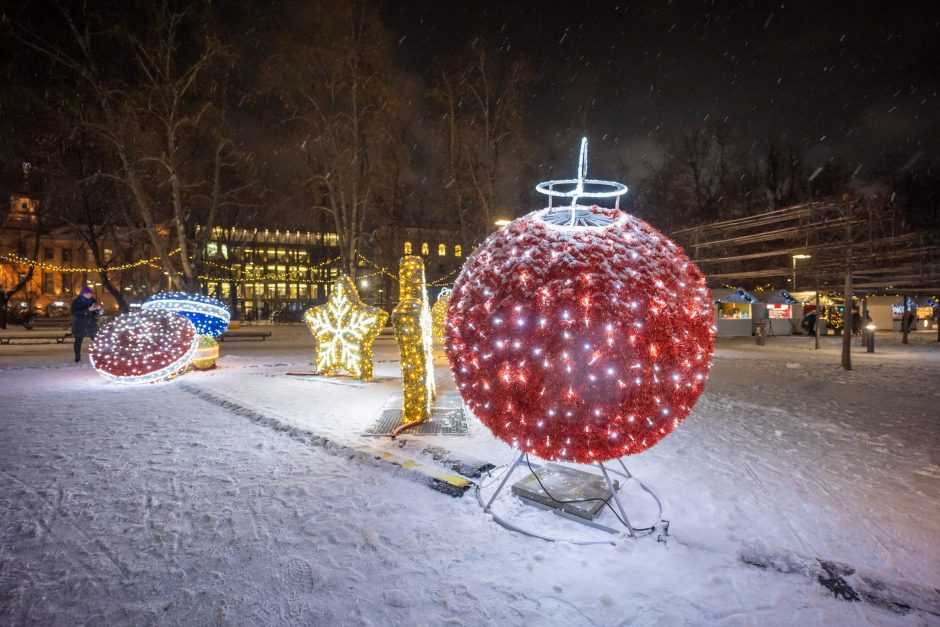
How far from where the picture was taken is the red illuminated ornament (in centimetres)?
291

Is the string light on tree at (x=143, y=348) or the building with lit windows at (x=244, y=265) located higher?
the building with lit windows at (x=244, y=265)

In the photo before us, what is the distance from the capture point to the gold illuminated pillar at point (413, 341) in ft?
19.6

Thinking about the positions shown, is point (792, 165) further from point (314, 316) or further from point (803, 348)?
point (314, 316)

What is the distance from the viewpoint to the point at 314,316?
10.0m

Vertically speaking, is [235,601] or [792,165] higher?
[792,165]

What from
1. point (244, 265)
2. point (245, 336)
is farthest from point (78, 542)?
point (244, 265)

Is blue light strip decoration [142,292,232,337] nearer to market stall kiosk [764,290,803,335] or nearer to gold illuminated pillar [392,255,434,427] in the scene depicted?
gold illuminated pillar [392,255,434,427]

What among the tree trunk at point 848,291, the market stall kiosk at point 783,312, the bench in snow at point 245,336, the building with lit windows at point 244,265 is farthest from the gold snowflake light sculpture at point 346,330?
the market stall kiosk at point 783,312

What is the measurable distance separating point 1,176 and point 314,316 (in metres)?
23.9

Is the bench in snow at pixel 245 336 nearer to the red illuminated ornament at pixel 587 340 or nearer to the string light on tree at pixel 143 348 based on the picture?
the string light on tree at pixel 143 348

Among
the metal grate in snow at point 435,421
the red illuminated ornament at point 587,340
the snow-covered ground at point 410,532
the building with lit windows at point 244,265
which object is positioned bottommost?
the snow-covered ground at point 410,532

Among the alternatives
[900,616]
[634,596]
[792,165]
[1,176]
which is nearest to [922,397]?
[900,616]

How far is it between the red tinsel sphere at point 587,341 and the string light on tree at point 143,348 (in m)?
8.81

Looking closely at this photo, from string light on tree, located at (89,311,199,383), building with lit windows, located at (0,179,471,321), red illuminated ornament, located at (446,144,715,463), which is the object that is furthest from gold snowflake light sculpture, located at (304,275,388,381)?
building with lit windows, located at (0,179,471,321)
